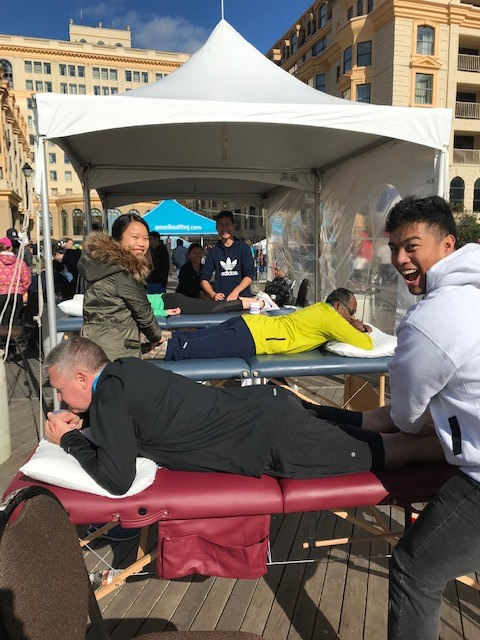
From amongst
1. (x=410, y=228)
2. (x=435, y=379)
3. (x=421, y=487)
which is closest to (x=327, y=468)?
(x=421, y=487)

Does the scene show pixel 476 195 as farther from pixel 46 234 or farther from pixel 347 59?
pixel 46 234

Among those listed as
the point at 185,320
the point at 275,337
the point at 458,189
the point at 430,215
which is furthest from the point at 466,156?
the point at 430,215

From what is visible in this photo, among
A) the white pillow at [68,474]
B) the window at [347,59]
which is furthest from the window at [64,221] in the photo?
the white pillow at [68,474]

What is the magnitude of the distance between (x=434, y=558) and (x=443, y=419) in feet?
1.41

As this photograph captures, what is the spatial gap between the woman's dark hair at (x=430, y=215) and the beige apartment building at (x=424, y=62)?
25270mm

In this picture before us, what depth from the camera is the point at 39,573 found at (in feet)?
3.04

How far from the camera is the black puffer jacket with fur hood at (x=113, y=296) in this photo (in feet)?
9.76

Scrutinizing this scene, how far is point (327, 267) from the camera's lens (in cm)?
747

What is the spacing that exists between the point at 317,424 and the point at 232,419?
394 millimetres

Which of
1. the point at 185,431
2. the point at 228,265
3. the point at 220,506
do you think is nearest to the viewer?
the point at 220,506

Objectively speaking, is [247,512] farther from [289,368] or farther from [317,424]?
[289,368]

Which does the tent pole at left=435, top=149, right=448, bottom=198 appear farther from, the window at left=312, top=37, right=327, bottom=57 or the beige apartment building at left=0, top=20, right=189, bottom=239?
the beige apartment building at left=0, top=20, right=189, bottom=239

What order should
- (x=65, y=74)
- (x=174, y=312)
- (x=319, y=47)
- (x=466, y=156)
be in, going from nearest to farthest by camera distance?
(x=174, y=312)
(x=466, y=156)
(x=319, y=47)
(x=65, y=74)

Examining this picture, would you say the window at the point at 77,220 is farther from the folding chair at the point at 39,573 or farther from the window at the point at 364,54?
the folding chair at the point at 39,573
